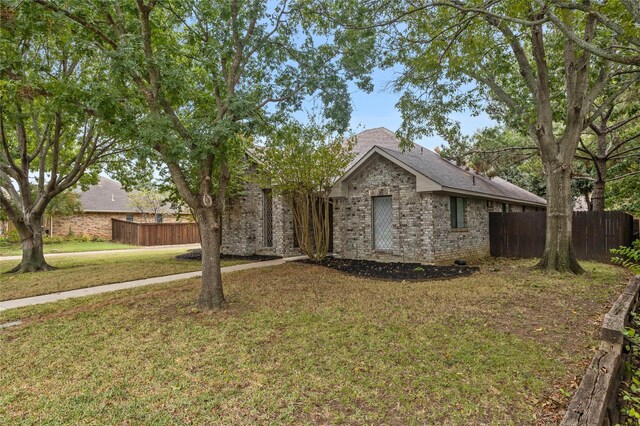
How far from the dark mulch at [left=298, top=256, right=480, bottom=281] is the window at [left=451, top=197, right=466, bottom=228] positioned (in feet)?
7.43

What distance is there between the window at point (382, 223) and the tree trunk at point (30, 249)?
1161 centimetres

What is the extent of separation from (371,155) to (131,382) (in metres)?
10.3

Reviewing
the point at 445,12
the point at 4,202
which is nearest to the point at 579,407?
the point at 445,12

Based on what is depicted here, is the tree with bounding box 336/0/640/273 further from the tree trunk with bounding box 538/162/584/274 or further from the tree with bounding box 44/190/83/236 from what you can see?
the tree with bounding box 44/190/83/236

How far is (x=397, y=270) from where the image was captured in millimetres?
10570

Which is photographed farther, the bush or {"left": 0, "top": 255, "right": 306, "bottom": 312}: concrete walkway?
{"left": 0, "top": 255, "right": 306, "bottom": 312}: concrete walkway

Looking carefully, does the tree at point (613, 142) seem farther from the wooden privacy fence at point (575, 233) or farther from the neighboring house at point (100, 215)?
the neighboring house at point (100, 215)

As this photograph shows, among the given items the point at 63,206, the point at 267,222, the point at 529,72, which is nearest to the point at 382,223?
the point at 267,222

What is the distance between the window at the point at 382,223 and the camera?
1241 centimetres

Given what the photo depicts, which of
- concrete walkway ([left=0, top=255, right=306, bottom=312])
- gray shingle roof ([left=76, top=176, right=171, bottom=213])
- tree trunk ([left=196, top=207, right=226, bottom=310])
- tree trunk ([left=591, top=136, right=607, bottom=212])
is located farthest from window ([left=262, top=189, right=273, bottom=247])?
gray shingle roof ([left=76, top=176, right=171, bottom=213])

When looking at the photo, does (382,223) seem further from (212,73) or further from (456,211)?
(212,73)

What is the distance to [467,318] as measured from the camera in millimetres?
5680

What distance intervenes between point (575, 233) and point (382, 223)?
7762 millimetres

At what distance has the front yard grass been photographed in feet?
10.2
